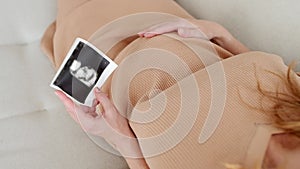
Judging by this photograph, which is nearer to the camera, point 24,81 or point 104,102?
point 104,102

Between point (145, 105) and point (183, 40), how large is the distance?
10.1 inches

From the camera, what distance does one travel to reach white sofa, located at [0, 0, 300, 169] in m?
A: 1.25

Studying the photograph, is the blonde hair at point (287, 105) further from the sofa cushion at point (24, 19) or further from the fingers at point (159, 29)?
the sofa cushion at point (24, 19)

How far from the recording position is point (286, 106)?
1013 millimetres

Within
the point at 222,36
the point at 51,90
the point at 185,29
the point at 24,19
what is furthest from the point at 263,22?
the point at 24,19

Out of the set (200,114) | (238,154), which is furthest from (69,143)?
(238,154)

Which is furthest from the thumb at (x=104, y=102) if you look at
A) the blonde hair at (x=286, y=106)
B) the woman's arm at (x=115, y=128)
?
the blonde hair at (x=286, y=106)

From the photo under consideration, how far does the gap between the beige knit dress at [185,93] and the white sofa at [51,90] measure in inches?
5.7

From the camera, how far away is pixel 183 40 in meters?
1.26

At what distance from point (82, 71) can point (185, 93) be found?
38cm

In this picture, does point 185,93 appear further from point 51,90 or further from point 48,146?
point 51,90

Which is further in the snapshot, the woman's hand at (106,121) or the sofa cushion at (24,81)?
the sofa cushion at (24,81)

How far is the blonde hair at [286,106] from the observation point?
936 millimetres

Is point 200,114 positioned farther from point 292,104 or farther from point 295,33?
point 295,33
